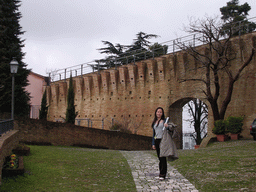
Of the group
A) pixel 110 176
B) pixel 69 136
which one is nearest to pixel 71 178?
pixel 110 176

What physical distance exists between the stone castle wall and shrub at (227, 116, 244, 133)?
1364mm

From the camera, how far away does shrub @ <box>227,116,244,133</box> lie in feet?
62.1

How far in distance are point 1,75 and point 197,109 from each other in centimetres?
2374

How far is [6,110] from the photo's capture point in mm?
18891

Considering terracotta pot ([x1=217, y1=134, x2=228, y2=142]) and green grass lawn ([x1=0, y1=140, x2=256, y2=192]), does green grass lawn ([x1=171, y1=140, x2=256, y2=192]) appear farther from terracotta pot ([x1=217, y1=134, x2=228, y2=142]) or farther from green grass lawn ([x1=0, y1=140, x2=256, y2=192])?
terracotta pot ([x1=217, y1=134, x2=228, y2=142])

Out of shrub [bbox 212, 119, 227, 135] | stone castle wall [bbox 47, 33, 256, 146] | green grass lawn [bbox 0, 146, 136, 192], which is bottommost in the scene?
green grass lawn [bbox 0, 146, 136, 192]

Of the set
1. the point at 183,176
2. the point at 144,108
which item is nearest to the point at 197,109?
the point at 144,108

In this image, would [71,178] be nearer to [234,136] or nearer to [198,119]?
[234,136]

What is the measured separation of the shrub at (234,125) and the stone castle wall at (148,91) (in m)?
1.36

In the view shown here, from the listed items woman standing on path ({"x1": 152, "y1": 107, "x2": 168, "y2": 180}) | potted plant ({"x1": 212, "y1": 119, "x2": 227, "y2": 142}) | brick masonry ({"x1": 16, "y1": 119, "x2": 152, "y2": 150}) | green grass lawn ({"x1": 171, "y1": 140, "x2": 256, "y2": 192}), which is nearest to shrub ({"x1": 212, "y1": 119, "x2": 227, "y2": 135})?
potted plant ({"x1": 212, "y1": 119, "x2": 227, "y2": 142})

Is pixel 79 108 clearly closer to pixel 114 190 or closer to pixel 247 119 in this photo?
pixel 247 119

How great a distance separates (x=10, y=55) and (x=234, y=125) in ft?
48.8

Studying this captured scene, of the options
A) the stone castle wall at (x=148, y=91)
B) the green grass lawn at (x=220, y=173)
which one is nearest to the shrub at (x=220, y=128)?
the stone castle wall at (x=148, y=91)

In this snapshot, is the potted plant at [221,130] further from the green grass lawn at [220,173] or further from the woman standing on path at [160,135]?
the woman standing on path at [160,135]
